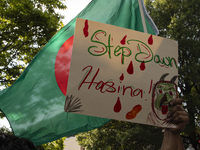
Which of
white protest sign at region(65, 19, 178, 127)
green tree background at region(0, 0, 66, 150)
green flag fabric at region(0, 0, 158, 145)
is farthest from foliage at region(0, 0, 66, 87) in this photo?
white protest sign at region(65, 19, 178, 127)

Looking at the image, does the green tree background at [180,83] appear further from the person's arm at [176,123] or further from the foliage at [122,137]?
the person's arm at [176,123]

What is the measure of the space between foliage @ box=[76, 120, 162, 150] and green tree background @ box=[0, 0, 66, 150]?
3864 mm

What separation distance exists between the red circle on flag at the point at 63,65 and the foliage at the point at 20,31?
17.4 ft

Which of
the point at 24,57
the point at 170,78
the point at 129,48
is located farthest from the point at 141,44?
the point at 24,57

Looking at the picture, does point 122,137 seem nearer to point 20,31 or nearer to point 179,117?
point 20,31

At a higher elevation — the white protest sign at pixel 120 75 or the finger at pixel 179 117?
the white protest sign at pixel 120 75

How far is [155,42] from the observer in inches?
107

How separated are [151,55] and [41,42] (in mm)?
7019

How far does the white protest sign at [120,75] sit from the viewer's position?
2311 millimetres

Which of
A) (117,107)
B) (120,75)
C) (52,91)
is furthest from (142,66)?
(52,91)

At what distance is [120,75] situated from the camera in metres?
2.48

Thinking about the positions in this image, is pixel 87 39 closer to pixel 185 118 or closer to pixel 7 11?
pixel 185 118

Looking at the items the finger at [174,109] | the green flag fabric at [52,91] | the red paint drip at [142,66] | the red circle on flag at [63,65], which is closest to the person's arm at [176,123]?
the finger at [174,109]

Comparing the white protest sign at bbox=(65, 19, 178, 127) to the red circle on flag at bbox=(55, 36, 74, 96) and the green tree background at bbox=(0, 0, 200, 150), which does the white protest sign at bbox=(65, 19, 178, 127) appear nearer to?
the red circle on flag at bbox=(55, 36, 74, 96)
